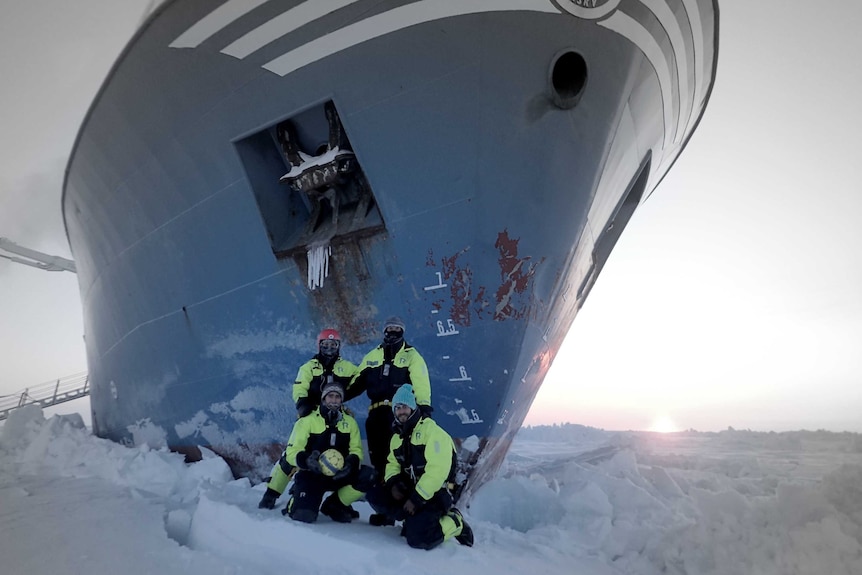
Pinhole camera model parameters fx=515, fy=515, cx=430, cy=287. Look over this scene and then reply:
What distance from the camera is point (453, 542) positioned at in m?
2.87

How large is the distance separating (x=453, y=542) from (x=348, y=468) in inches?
28.6

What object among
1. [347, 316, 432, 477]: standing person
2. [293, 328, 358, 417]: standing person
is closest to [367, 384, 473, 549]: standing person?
[347, 316, 432, 477]: standing person

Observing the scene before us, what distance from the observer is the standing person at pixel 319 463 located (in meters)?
2.96

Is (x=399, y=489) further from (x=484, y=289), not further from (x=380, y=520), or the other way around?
(x=484, y=289)

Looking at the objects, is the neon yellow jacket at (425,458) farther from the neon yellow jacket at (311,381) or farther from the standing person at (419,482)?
the neon yellow jacket at (311,381)

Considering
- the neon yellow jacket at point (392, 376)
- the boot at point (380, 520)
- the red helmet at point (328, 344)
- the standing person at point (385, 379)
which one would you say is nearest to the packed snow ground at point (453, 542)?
the boot at point (380, 520)

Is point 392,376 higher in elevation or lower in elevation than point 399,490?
higher

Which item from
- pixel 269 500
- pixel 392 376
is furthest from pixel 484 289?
pixel 269 500

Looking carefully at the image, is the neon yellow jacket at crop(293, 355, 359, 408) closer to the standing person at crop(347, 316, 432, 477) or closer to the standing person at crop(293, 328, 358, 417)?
the standing person at crop(293, 328, 358, 417)

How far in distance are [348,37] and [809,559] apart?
4.11 m

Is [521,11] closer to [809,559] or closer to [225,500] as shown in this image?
[809,559]

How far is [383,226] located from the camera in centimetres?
388

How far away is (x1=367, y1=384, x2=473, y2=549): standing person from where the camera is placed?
2.69 m

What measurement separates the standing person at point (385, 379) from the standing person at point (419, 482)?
16.2 inches
